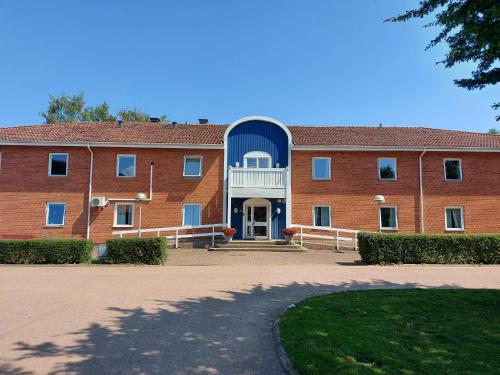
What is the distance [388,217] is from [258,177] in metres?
8.66

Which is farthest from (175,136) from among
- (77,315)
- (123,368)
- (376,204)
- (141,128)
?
(123,368)

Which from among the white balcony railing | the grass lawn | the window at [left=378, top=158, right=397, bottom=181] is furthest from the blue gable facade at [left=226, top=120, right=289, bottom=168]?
the grass lawn

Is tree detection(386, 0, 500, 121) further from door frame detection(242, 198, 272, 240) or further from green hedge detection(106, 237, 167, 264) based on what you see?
door frame detection(242, 198, 272, 240)

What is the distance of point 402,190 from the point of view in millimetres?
22422

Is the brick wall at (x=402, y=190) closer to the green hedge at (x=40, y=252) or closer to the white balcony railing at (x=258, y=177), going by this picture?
the white balcony railing at (x=258, y=177)

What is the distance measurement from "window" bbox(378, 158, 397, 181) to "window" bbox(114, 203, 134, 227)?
1567 cm

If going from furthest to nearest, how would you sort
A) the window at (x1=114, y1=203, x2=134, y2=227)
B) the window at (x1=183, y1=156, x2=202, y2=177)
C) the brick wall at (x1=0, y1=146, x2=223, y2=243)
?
the window at (x1=183, y1=156, x2=202, y2=177), the window at (x1=114, y1=203, x2=134, y2=227), the brick wall at (x1=0, y1=146, x2=223, y2=243)

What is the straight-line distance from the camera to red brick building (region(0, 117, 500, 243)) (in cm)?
2145

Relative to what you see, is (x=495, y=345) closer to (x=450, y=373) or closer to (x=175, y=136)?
(x=450, y=373)

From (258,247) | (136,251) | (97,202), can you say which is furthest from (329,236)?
(97,202)

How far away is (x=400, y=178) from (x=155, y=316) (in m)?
19.5

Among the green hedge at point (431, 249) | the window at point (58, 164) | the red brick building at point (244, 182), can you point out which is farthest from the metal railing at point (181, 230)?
the green hedge at point (431, 249)

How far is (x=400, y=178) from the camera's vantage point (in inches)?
888

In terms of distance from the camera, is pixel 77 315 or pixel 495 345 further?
pixel 77 315
